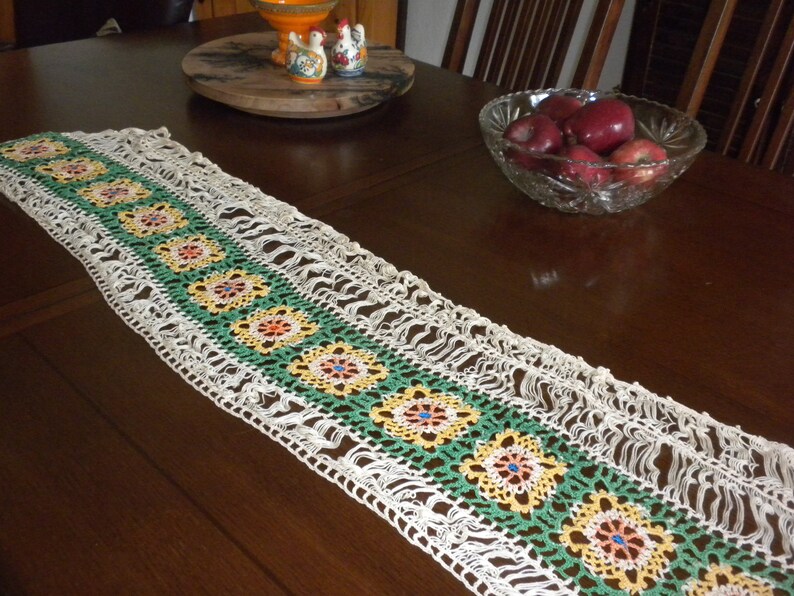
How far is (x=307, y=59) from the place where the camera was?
1064 mm

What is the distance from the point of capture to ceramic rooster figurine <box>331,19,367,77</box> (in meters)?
1.11

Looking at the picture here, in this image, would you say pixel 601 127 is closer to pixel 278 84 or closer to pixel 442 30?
pixel 278 84

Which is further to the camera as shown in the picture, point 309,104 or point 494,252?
point 309,104

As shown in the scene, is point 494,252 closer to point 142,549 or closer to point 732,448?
point 732,448

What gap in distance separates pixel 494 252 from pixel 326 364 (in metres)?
0.25

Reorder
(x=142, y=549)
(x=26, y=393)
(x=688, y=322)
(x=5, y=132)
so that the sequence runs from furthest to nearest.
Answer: (x=5, y=132) → (x=688, y=322) → (x=26, y=393) → (x=142, y=549)

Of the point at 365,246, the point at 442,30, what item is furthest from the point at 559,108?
the point at 442,30

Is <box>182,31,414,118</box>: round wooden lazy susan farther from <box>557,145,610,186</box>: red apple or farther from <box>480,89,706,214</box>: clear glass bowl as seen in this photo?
<box>557,145,610,186</box>: red apple

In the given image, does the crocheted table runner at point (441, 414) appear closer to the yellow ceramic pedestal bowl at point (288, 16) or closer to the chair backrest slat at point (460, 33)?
the yellow ceramic pedestal bowl at point (288, 16)

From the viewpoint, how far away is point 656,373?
2.04 ft

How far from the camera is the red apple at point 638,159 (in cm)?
80

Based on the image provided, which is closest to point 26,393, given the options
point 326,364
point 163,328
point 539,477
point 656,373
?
point 163,328

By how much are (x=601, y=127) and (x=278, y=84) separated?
0.47 metres

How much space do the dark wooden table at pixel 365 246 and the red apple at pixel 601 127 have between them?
8 cm
